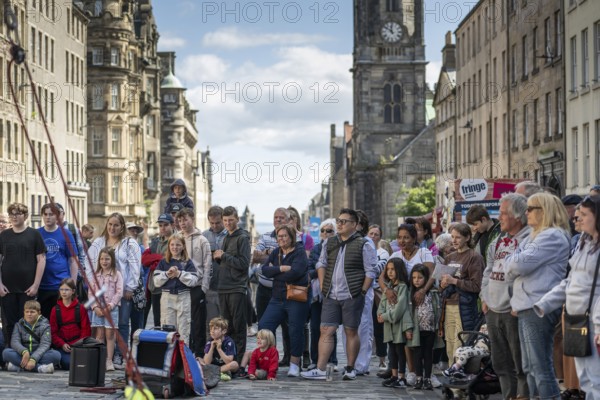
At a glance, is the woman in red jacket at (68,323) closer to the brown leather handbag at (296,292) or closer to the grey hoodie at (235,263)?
the grey hoodie at (235,263)

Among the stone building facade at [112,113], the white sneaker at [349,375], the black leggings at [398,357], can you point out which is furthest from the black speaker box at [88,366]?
the stone building facade at [112,113]

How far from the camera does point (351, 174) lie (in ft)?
387

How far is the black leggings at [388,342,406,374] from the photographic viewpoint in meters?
14.7

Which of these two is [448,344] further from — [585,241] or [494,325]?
[585,241]

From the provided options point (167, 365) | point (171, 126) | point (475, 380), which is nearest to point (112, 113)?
point (171, 126)

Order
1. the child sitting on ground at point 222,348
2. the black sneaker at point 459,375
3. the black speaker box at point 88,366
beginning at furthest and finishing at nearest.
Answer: the child sitting on ground at point 222,348
the black speaker box at point 88,366
the black sneaker at point 459,375

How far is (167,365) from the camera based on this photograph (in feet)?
43.0

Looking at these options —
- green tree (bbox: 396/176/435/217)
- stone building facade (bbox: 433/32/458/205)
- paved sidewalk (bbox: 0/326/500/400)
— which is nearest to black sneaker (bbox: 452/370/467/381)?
paved sidewalk (bbox: 0/326/500/400)

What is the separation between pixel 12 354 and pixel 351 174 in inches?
4036

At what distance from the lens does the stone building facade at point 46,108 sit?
5075 centimetres

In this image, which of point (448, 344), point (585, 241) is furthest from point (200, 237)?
point (585, 241)

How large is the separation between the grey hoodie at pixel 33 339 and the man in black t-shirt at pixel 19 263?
455 millimetres

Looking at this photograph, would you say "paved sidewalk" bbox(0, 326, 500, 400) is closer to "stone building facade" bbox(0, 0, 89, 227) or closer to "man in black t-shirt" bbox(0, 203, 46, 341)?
"man in black t-shirt" bbox(0, 203, 46, 341)

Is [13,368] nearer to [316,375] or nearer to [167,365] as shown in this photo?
[167,365]
